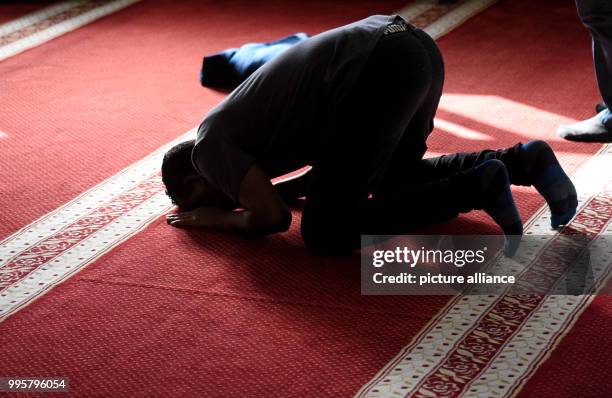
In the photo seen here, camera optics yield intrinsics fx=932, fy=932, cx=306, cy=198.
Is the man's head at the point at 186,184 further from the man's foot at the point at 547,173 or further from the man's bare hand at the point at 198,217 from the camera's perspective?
the man's foot at the point at 547,173

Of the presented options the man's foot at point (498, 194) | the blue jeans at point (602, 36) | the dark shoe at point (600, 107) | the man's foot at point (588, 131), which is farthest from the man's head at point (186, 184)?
the dark shoe at point (600, 107)

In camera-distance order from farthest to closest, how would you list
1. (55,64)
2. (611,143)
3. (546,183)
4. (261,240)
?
(55,64), (611,143), (261,240), (546,183)

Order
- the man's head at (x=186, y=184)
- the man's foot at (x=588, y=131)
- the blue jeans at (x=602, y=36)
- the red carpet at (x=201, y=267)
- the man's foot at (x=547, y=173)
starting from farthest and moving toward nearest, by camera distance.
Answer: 1. the man's foot at (x=588, y=131)
2. the blue jeans at (x=602, y=36)
3. the man's head at (x=186, y=184)
4. the man's foot at (x=547, y=173)
5. the red carpet at (x=201, y=267)

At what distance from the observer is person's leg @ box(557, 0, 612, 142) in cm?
284

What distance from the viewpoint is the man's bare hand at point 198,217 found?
248cm

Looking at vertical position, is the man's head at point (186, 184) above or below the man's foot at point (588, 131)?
above

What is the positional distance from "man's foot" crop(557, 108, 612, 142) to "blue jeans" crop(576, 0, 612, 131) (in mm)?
20

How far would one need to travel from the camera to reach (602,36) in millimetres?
2881

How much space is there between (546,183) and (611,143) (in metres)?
0.76

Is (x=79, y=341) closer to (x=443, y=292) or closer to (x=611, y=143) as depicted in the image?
(x=443, y=292)

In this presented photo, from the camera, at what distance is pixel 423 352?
1.90 m

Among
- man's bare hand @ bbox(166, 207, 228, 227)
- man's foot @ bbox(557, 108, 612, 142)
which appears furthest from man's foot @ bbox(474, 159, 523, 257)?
man's foot @ bbox(557, 108, 612, 142)

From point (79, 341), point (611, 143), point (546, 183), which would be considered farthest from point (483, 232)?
point (79, 341)

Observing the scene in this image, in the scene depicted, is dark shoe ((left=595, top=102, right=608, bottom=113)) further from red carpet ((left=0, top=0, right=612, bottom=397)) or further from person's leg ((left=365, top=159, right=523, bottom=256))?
person's leg ((left=365, top=159, right=523, bottom=256))
